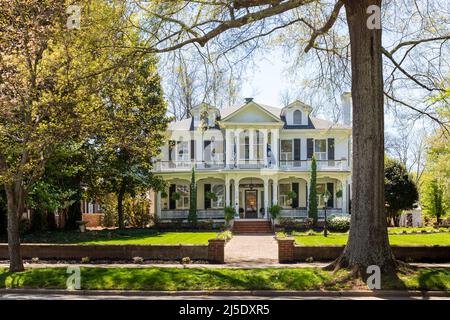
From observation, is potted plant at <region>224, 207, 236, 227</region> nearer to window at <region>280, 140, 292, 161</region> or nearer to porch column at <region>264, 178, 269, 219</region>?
porch column at <region>264, 178, 269, 219</region>

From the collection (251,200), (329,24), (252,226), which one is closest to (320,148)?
(251,200)

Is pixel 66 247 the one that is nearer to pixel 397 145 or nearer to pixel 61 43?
pixel 61 43

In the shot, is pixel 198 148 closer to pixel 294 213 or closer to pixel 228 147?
pixel 228 147

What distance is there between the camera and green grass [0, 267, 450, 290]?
12516mm

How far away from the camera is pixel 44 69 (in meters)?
14.0

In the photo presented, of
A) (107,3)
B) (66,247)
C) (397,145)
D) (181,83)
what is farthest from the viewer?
(397,145)

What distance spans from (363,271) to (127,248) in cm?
838

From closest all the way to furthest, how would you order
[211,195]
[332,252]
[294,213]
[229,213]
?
[332,252]
[229,213]
[294,213]
[211,195]

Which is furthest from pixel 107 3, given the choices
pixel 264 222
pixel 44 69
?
pixel 264 222

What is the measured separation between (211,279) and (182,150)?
2736 cm

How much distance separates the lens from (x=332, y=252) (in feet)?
57.6

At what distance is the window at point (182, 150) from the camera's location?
39.9 m

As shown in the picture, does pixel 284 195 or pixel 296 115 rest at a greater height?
pixel 296 115

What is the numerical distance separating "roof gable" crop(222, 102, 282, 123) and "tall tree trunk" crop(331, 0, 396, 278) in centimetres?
2457
